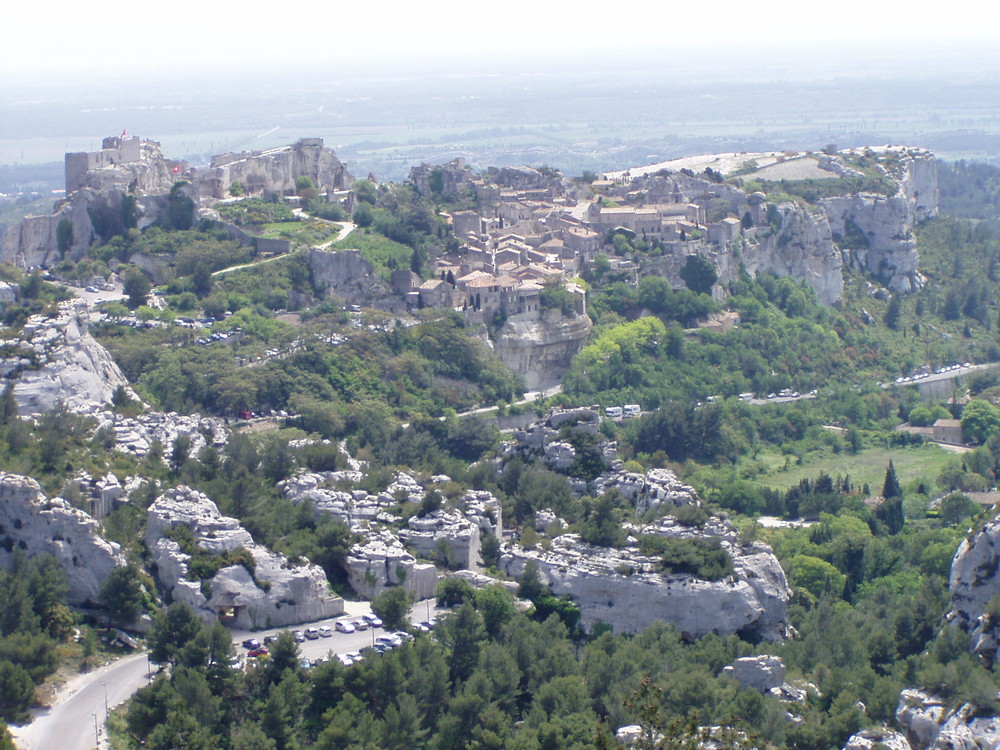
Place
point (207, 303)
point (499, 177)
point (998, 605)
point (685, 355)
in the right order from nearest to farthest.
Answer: point (998, 605) → point (207, 303) → point (685, 355) → point (499, 177)

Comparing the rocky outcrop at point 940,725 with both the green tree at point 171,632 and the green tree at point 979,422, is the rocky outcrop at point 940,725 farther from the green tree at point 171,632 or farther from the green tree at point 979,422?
the green tree at point 979,422

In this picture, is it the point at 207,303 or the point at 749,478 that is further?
the point at 207,303

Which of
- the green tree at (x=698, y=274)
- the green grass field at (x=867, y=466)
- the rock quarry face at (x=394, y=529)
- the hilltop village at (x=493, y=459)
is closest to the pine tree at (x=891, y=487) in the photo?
the hilltop village at (x=493, y=459)

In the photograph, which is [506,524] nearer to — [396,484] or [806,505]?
[396,484]

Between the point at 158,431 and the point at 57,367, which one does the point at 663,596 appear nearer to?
the point at 158,431

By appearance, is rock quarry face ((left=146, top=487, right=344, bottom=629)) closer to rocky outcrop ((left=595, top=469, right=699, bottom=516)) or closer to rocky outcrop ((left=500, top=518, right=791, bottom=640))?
rocky outcrop ((left=500, top=518, right=791, bottom=640))

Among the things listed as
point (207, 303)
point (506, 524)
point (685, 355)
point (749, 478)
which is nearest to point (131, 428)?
point (506, 524)

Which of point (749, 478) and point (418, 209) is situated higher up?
point (418, 209)
